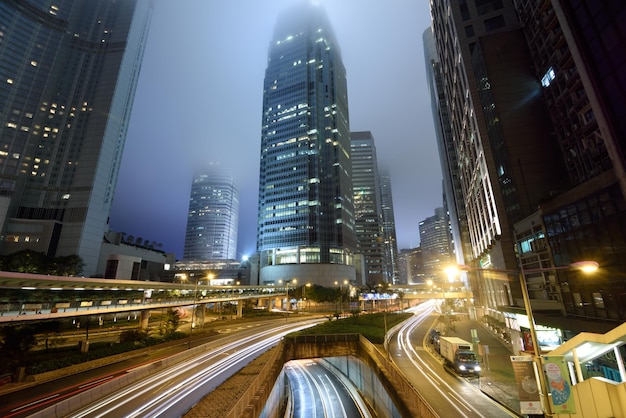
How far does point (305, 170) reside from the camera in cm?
14300

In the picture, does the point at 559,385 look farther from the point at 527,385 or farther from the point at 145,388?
the point at 145,388

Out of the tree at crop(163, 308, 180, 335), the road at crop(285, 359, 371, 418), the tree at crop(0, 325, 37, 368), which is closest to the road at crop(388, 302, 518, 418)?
the road at crop(285, 359, 371, 418)

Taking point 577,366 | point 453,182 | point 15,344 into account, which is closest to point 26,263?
point 15,344

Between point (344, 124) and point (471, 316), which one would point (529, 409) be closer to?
point (471, 316)

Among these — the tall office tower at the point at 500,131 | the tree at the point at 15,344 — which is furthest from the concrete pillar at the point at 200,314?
the tall office tower at the point at 500,131

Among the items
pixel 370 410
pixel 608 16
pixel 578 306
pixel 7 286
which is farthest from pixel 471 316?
pixel 7 286

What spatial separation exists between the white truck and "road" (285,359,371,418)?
10.9 meters

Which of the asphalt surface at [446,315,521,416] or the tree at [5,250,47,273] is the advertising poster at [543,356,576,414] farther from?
the tree at [5,250,47,273]

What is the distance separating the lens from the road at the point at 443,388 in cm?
1888

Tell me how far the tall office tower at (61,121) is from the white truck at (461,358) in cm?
11168

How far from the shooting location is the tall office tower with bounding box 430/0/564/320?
156 ft

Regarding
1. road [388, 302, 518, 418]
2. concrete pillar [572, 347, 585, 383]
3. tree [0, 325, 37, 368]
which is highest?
concrete pillar [572, 347, 585, 383]

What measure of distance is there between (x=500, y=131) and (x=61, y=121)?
476ft

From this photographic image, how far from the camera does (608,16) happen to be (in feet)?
78.0
